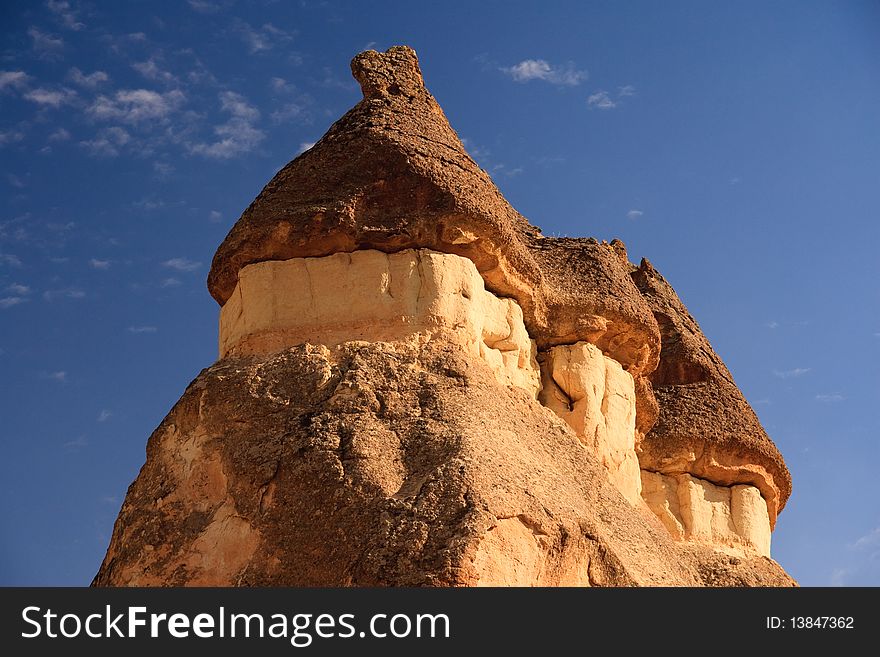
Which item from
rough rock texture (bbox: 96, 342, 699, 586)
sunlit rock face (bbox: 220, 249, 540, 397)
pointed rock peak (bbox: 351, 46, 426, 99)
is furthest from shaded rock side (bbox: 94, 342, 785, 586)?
pointed rock peak (bbox: 351, 46, 426, 99)

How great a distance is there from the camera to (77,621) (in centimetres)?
1136

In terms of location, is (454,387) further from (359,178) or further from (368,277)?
(359,178)

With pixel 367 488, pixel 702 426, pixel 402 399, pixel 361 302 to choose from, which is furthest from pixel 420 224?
pixel 702 426

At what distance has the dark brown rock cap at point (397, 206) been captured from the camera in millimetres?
15953

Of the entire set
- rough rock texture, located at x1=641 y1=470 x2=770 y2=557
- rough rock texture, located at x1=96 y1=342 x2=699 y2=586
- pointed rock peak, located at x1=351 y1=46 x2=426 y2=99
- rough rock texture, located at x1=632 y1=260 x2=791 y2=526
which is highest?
pointed rock peak, located at x1=351 y1=46 x2=426 y2=99

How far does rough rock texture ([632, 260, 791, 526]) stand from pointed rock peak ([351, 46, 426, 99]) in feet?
20.9

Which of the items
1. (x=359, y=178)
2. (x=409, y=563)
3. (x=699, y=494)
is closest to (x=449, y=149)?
(x=359, y=178)

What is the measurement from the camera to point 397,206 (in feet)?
52.5

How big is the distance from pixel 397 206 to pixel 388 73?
7.79ft

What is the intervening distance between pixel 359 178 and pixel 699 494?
25.1 feet

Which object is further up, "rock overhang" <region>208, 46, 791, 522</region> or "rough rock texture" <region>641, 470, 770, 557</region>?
"rock overhang" <region>208, 46, 791, 522</region>

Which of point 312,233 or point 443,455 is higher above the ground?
point 312,233

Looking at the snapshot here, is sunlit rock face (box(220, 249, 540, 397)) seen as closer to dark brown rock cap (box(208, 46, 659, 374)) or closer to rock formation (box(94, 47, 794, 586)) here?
rock formation (box(94, 47, 794, 586))

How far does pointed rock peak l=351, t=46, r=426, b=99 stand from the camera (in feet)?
57.5
